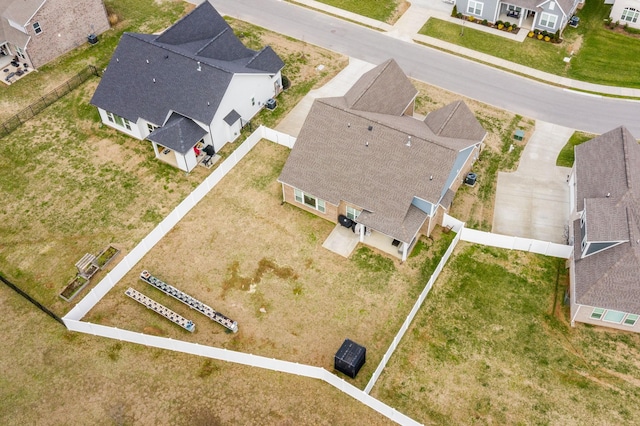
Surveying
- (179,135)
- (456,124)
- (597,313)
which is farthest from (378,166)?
(597,313)

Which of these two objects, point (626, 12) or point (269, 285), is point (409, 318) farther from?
point (626, 12)

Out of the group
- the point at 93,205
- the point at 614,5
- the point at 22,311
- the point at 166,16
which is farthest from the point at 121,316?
the point at 614,5

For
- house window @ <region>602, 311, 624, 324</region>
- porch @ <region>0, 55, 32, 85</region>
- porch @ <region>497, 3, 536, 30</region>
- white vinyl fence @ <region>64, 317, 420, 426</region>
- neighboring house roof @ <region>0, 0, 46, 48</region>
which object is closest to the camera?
white vinyl fence @ <region>64, 317, 420, 426</region>

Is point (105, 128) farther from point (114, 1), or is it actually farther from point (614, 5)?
point (614, 5)

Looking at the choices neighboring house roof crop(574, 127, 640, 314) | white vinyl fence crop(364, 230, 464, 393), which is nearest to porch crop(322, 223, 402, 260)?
white vinyl fence crop(364, 230, 464, 393)

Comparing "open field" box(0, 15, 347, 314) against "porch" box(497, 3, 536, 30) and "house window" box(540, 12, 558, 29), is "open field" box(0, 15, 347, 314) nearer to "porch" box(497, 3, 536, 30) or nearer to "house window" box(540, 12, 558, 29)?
"porch" box(497, 3, 536, 30)

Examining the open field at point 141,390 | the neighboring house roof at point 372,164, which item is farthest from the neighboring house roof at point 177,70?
the open field at point 141,390

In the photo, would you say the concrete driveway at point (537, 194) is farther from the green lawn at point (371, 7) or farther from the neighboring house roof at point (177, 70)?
the green lawn at point (371, 7)
